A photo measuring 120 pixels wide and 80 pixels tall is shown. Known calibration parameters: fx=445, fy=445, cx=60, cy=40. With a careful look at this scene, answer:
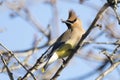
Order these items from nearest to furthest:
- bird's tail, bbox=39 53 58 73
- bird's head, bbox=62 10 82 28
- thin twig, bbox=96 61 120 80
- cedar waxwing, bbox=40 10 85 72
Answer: thin twig, bbox=96 61 120 80
bird's tail, bbox=39 53 58 73
cedar waxwing, bbox=40 10 85 72
bird's head, bbox=62 10 82 28

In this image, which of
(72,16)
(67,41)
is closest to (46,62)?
(67,41)

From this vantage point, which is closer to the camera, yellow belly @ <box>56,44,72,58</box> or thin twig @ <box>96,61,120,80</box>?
thin twig @ <box>96,61,120,80</box>

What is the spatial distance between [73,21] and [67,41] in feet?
0.89

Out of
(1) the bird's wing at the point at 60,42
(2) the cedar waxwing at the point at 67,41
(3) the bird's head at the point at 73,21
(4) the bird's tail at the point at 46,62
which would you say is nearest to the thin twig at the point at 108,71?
(4) the bird's tail at the point at 46,62

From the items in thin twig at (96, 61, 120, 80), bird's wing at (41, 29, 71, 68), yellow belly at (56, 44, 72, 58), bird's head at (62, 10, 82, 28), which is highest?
thin twig at (96, 61, 120, 80)

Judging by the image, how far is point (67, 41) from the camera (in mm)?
4484

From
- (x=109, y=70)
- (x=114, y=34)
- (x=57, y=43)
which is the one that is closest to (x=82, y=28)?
(x=57, y=43)

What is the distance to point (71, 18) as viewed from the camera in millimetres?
4574

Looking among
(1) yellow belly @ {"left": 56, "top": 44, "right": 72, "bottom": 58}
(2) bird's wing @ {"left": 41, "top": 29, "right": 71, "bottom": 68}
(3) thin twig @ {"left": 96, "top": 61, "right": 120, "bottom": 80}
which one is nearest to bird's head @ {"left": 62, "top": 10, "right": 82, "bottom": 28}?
(2) bird's wing @ {"left": 41, "top": 29, "right": 71, "bottom": 68}

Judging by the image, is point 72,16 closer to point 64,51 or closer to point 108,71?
point 64,51

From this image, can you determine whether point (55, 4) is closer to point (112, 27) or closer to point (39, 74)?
point (112, 27)

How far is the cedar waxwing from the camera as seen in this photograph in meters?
4.29

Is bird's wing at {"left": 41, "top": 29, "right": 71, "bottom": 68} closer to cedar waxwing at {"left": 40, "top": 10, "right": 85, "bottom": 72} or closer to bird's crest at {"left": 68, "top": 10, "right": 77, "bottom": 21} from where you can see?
cedar waxwing at {"left": 40, "top": 10, "right": 85, "bottom": 72}

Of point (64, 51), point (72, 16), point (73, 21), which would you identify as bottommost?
point (64, 51)
